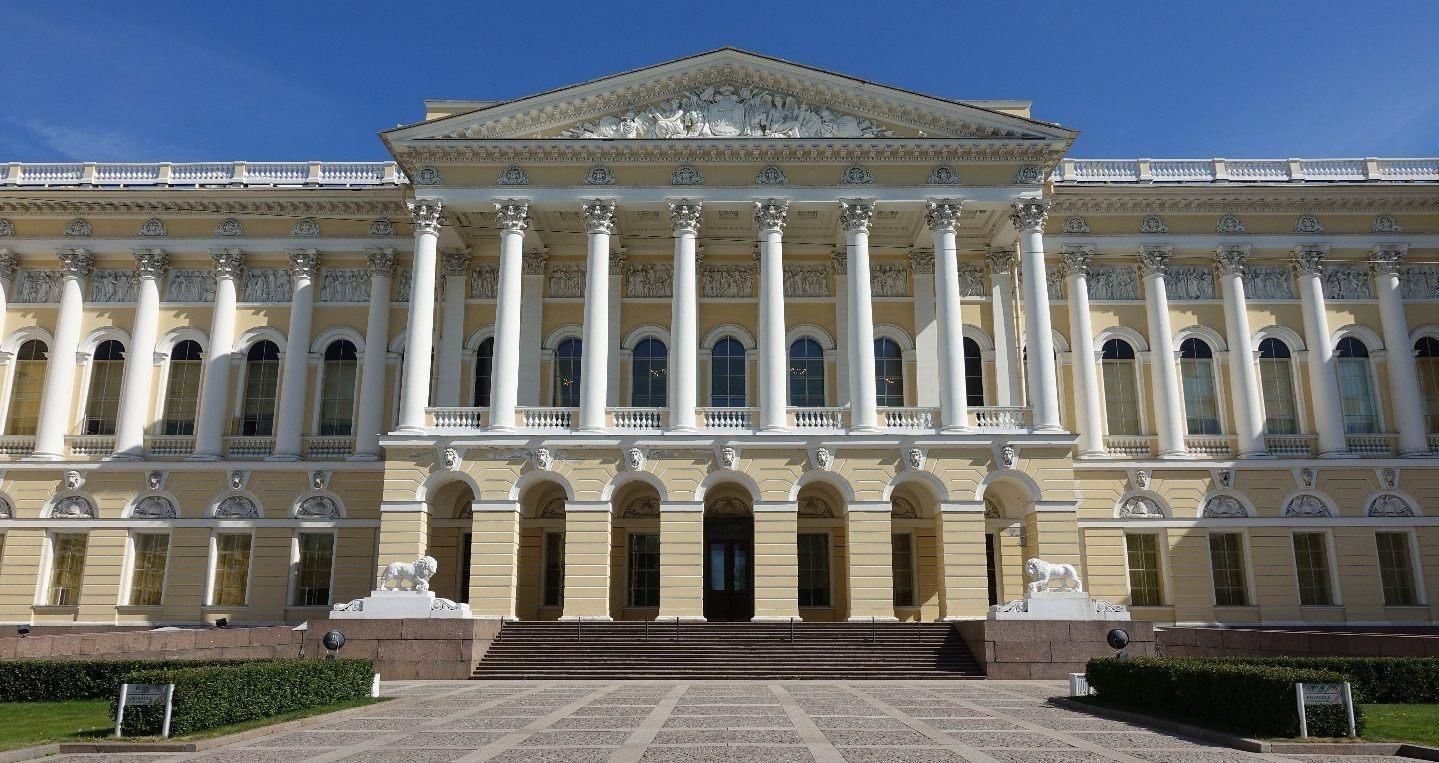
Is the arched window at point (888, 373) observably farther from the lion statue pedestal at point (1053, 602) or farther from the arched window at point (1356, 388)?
the arched window at point (1356, 388)

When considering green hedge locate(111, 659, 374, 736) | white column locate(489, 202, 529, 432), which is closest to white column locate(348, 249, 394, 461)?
white column locate(489, 202, 529, 432)

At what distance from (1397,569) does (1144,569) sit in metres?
8.06

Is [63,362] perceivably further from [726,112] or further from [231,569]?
[726,112]

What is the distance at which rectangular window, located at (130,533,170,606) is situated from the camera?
36031mm

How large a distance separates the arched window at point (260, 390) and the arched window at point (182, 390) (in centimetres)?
164

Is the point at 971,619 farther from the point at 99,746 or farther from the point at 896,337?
the point at 99,746

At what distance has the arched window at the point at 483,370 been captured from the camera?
122 ft

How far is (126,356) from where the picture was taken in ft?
125

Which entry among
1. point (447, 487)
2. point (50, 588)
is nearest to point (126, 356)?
point (50, 588)

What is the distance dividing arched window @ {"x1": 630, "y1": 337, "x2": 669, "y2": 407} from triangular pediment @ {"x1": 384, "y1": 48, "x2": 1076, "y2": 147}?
727 centimetres

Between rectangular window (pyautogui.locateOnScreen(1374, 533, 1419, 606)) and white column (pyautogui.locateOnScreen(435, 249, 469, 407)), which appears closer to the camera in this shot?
rectangular window (pyautogui.locateOnScreen(1374, 533, 1419, 606))

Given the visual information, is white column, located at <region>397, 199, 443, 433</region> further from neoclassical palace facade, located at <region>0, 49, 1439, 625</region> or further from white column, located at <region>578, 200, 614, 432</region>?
white column, located at <region>578, 200, 614, 432</region>

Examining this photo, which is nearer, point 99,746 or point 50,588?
point 99,746

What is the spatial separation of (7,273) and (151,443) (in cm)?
820
